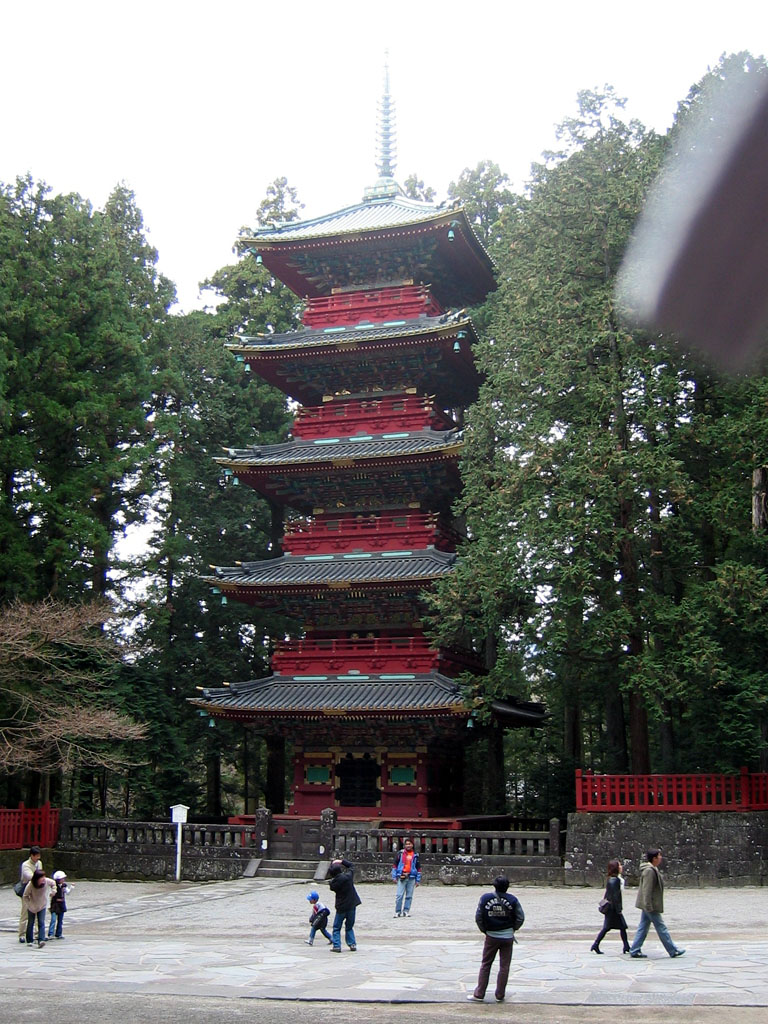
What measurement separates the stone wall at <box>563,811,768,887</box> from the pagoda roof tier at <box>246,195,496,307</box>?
53.9 feet

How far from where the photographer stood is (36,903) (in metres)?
15.7

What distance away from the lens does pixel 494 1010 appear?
35.0ft

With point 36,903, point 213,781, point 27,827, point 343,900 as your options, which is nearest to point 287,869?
point 27,827

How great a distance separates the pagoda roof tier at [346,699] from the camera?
86.7 ft

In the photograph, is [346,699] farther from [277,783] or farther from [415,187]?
[415,187]

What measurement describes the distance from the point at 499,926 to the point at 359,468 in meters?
19.8

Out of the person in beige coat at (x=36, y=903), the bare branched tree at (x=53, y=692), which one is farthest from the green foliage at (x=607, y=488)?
the person in beige coat at (x=36, y=903)

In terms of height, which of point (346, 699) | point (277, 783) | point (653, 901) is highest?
point (346, 699)

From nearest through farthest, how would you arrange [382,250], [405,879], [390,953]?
[390,953] → [405,879] → [382,250]

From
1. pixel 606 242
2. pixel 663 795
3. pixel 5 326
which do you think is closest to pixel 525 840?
pixel 663 795

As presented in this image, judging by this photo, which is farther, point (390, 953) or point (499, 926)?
point (390, 953)

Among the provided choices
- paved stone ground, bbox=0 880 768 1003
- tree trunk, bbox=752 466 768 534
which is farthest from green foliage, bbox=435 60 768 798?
paved stone ground, bbox=0 880 768 1003

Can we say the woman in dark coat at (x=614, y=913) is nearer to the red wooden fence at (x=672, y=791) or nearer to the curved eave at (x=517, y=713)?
the red wooden fence at (x=672, y=791)

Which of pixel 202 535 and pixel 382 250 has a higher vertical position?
pixel 382 250
